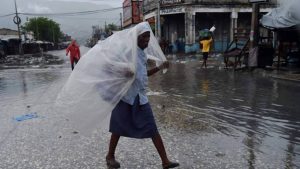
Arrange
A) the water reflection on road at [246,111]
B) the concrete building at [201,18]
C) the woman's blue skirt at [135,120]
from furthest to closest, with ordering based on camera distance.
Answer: the concrete building at [201,18] < the water reflection on road at [246,111] < the woman's blue skirt at [135,120]

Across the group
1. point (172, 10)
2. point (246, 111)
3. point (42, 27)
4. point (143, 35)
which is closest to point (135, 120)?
point (143, 35)

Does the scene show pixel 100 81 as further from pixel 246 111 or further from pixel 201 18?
pixel 201 18

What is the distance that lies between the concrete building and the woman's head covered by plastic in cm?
2432

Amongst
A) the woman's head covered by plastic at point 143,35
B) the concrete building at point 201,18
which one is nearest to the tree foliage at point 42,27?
the concrete building at point 201,18

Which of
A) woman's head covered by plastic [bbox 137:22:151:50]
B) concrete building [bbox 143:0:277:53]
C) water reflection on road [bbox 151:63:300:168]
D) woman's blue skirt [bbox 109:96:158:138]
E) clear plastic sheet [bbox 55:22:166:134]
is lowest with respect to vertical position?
water reflection on road [bbox 151:63:300:168]

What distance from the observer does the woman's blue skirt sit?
3906mm

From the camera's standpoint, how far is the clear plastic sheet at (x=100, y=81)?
3906 millimetres

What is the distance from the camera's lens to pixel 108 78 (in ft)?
13.0

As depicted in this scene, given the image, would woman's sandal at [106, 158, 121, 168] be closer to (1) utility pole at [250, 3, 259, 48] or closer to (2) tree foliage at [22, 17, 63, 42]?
(1) utility pole at [250, 3, 259, 48]

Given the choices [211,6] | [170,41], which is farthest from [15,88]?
[170,41]

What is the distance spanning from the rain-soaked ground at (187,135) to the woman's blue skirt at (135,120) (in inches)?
19.9

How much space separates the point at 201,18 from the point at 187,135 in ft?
89.9

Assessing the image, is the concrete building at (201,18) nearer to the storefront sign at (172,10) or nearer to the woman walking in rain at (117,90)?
the storefront sign at (172,10)

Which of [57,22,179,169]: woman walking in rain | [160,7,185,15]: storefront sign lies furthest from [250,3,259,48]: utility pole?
[160,7,185,15]: storefront sign
